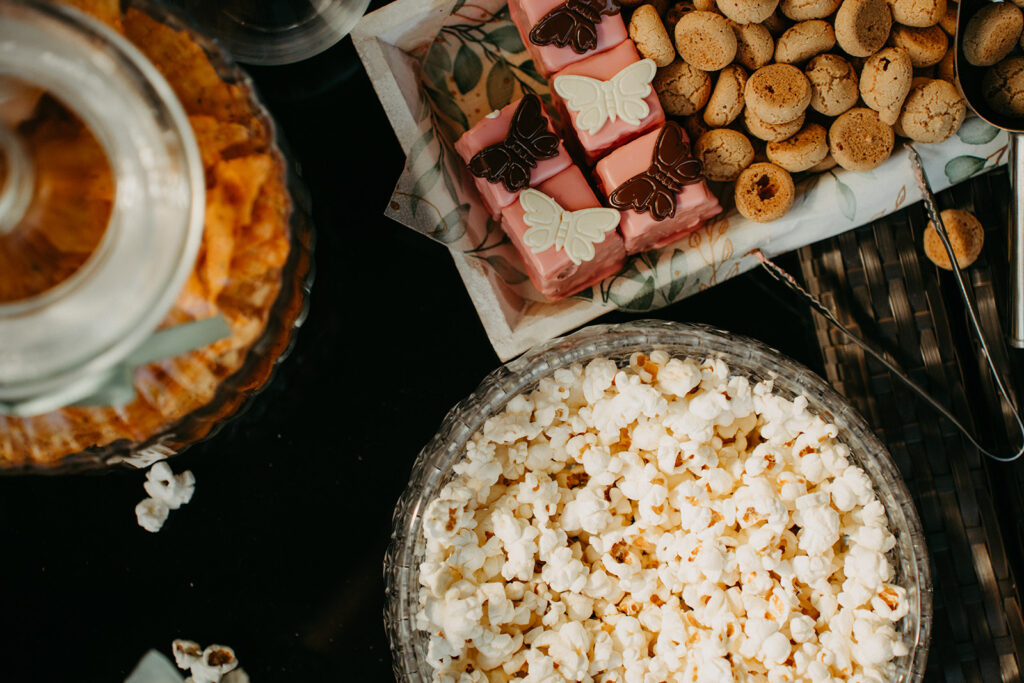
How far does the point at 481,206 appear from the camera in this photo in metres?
1.06

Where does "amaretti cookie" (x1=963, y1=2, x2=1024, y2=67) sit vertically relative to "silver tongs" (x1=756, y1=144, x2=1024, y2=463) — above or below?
above

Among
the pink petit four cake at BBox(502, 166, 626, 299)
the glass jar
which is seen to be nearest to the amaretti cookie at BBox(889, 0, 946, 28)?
the pink petit four cake at BBox(502, 166, 626, 299)

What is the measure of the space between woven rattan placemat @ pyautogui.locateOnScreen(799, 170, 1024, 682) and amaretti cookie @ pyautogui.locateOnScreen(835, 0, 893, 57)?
250 mm

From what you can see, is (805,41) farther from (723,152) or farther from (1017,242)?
(1017,242)

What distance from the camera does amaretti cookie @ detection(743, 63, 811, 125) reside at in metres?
0.98

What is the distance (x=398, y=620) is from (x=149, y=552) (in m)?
0.43

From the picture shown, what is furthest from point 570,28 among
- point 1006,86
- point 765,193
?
point 1006,86

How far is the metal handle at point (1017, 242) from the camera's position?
991mm

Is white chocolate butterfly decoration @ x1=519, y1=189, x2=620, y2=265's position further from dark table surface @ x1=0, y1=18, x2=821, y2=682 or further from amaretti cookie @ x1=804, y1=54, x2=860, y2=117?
amaretti cookie @ x1=804, y1=54, x2=860, y2=117

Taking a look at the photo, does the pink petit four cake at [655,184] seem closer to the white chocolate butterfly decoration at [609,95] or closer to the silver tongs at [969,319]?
the white chocolate butterfly decoration at [609,95]

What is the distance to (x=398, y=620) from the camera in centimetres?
99

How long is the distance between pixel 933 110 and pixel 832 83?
0.14 metres

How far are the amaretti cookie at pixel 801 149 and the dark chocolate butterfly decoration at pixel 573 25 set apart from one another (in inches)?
11.6

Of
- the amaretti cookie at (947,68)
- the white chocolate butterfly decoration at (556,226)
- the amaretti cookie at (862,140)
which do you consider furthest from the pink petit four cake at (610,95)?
the amaretti cookie at (947,68)
